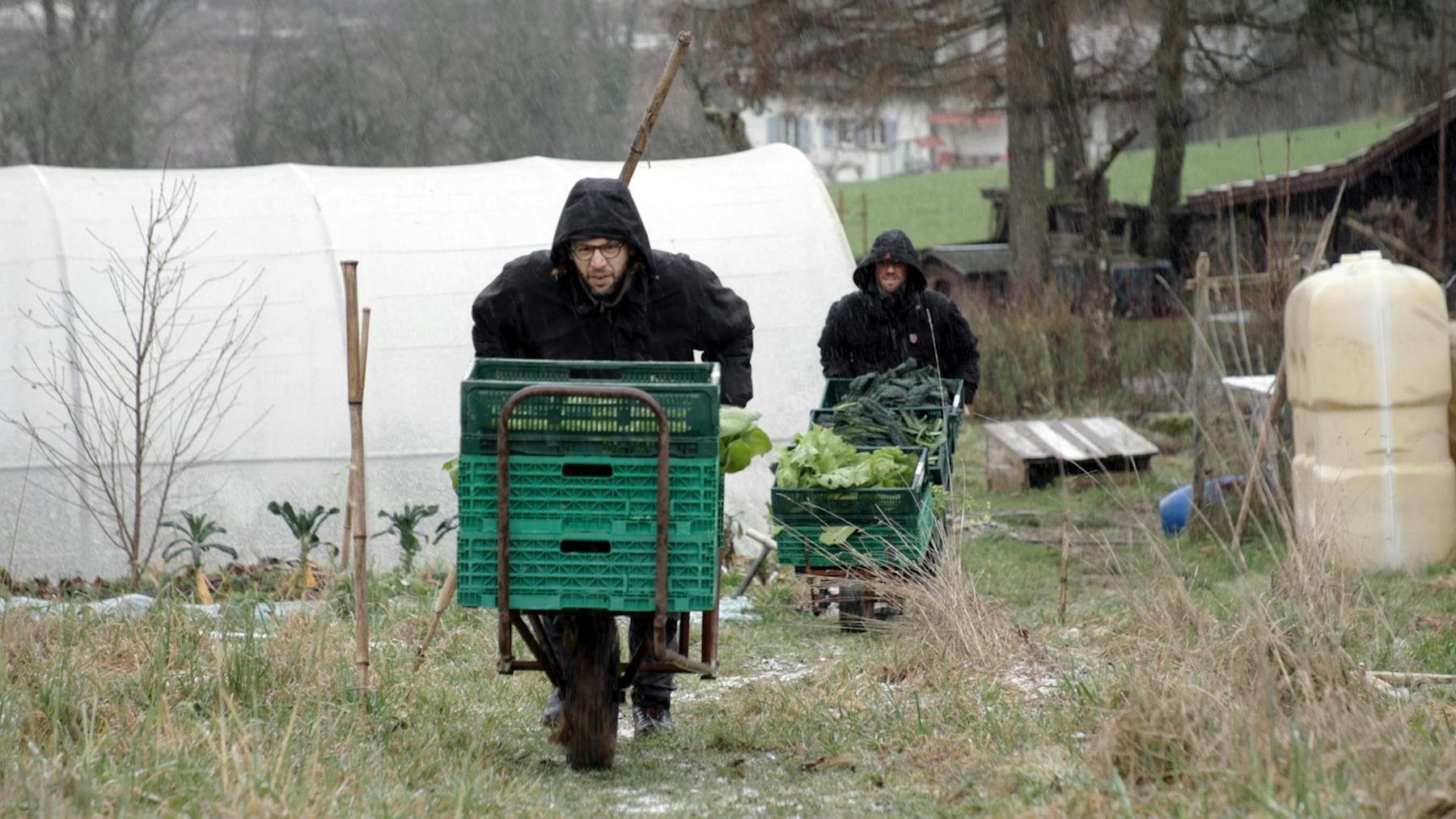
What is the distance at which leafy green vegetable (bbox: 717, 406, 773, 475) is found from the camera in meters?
5.12

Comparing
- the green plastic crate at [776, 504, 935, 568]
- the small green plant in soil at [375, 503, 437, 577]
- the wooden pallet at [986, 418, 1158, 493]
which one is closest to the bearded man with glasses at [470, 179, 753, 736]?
the green plastic crate at [776, 504, 935, 568]

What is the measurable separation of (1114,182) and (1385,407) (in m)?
38.5

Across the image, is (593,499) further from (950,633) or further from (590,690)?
(950,633)

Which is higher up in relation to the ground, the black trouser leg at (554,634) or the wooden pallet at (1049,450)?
the wooden pallet at (1049,450)

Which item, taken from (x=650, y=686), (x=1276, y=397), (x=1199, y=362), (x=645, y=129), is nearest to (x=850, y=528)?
(x=650, y=686)

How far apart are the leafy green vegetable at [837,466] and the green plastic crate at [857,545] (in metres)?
0.19

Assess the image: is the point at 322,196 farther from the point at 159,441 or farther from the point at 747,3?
the point at 747,3

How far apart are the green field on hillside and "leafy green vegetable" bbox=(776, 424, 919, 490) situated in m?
31.4

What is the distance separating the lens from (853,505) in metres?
7.57

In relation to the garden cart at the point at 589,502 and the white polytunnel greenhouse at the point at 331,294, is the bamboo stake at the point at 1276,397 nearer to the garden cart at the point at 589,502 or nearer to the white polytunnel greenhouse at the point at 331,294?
the white polytunnel greenhouse at the point at 331,294

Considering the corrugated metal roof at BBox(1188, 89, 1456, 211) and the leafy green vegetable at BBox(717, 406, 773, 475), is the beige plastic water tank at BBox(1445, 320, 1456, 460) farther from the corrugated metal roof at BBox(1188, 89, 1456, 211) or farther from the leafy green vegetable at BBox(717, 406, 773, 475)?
the corrugated metal roof at BBox(1188, 89, 1456, 211)

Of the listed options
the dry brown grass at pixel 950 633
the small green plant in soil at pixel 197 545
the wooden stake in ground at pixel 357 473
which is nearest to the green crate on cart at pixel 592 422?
the wooden stake in ground at pixel 357 473

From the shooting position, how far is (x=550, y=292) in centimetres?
546

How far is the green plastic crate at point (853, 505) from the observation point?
24.7ft
